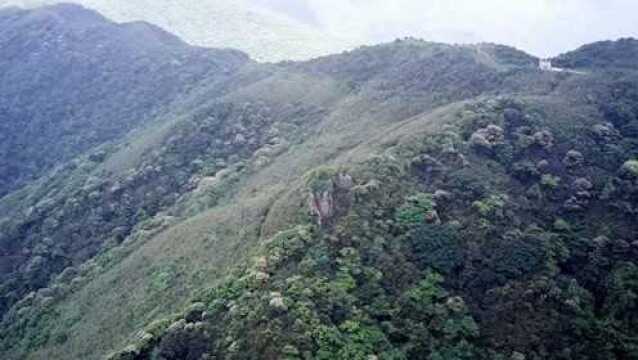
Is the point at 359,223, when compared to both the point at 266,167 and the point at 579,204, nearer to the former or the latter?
the point at 579,204

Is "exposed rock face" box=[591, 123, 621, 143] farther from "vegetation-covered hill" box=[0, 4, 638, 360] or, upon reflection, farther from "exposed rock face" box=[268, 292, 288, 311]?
"exposed rock face" box=[268, 292, 288, 311]

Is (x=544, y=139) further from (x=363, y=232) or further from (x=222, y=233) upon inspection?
(x=222, y=233)

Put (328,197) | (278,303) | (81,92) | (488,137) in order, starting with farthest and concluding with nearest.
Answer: (81,92) < (488,137) < (328,197) < (278,303)

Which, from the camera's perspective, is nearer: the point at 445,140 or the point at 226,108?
the point at 445,140

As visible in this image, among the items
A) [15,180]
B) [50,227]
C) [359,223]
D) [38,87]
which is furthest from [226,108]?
[38,87]

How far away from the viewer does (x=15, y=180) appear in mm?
150375

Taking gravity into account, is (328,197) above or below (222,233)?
above

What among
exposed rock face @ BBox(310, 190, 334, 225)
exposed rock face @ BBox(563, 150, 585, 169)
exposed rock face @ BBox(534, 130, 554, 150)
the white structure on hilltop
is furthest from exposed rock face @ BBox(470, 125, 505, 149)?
the white structure on hilltop

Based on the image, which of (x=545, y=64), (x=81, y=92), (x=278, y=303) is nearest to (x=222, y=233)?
(x=278, y=303)

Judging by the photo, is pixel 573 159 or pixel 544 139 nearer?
pixel 573 159

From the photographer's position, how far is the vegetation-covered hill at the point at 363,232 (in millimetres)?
58938

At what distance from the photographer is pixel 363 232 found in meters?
68.1

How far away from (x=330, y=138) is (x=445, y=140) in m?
24.3

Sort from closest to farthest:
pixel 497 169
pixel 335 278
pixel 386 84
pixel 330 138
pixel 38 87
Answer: pixel 335 278
pixel 497 169
pixel 330 138
pixel 386 84
pixel 38 87
